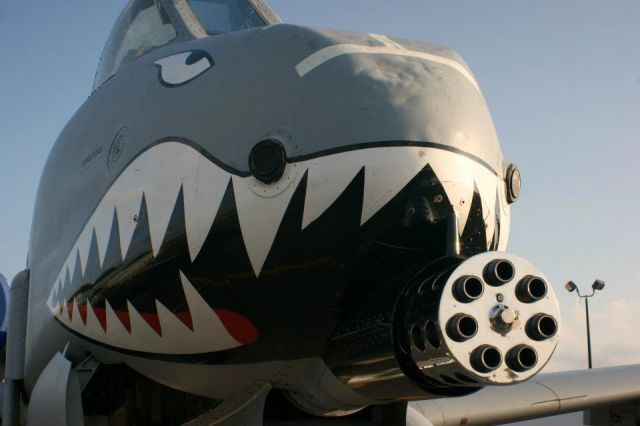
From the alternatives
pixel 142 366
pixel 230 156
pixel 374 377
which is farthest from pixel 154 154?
pixel 374 377

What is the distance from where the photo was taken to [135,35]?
6.19 metres

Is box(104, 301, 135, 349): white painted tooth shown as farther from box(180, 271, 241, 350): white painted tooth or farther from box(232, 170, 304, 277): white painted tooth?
box(232, 170, 304, 277): white painted tooth

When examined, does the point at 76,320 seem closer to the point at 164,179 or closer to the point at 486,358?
the point at 164,179

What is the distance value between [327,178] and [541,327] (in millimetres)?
1163

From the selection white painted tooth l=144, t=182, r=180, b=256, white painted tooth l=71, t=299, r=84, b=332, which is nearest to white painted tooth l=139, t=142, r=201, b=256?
white painted tooth l=144, t=182, r=180, b=256

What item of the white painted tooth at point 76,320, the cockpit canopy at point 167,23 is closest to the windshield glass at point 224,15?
the cockpit canopy at point 167,23

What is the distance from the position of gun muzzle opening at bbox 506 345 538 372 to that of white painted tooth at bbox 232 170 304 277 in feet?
3.99

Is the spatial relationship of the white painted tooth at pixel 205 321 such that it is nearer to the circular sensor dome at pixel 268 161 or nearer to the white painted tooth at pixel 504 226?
the circular sensor dome at pixel 268 161

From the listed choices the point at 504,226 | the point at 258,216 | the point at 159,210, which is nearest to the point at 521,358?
the point at 504,226

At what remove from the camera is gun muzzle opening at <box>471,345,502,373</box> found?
10.7 feet

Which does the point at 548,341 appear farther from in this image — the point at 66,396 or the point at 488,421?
the point at 488,421

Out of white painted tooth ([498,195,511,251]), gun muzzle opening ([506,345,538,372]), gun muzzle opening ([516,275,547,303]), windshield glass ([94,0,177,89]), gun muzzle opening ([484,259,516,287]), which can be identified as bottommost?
gun muzzle opening ([506,345,538,372])

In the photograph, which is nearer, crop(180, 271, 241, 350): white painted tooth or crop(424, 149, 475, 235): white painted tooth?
crop(424, 149, 475, 235): white painted tooth

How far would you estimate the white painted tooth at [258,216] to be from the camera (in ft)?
12.5
